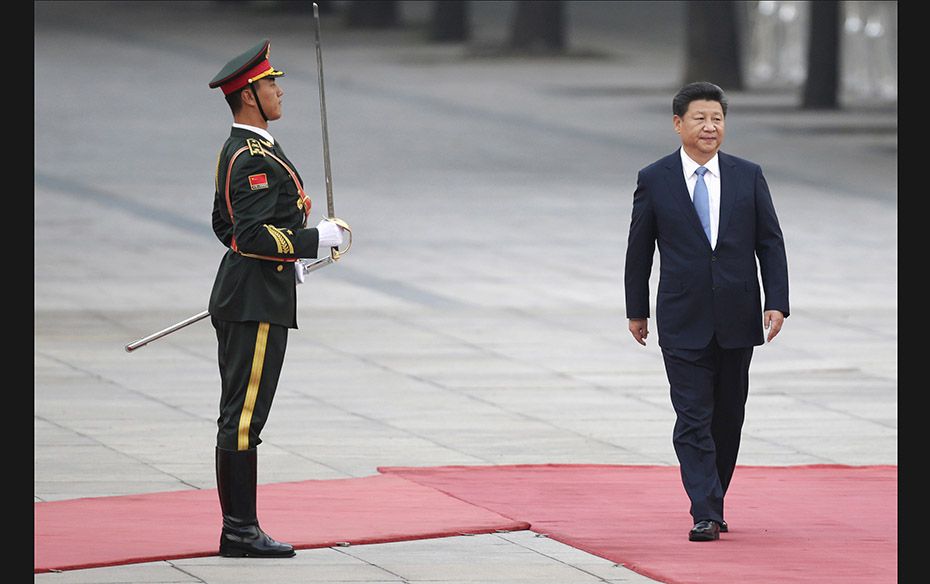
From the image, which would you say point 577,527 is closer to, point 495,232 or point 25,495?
point 25,495

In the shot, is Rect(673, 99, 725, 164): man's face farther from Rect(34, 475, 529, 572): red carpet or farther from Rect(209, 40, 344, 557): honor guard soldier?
Rect(34, 475, 529, 572): red carpet

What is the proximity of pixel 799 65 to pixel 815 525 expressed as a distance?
30182 millimetres

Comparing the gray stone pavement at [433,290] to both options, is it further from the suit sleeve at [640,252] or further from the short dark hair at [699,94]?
the short dark hair at [699,94]

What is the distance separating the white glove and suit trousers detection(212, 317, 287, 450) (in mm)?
376

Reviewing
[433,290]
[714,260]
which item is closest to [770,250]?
A: [714,260]

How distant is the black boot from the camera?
7680mm

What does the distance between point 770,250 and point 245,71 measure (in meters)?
2.07

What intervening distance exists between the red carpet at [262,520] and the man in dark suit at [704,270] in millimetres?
775

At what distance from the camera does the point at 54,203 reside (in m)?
21.4

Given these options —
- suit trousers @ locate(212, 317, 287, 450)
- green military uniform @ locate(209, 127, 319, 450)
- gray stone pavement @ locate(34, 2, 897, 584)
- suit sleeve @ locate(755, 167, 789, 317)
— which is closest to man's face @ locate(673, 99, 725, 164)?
suit sleeve @ locate(755, 167, 789, 317)

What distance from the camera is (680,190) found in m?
8.14

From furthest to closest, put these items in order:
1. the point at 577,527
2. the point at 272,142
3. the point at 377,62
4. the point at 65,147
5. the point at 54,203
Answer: the point at 377,62 < the point at 65,147 < the point at 54,203 < the point at 577,527 < the point at 272,142

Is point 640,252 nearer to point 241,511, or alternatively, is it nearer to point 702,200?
point 702,200

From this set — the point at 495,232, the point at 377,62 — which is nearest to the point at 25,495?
the point at 495,232
